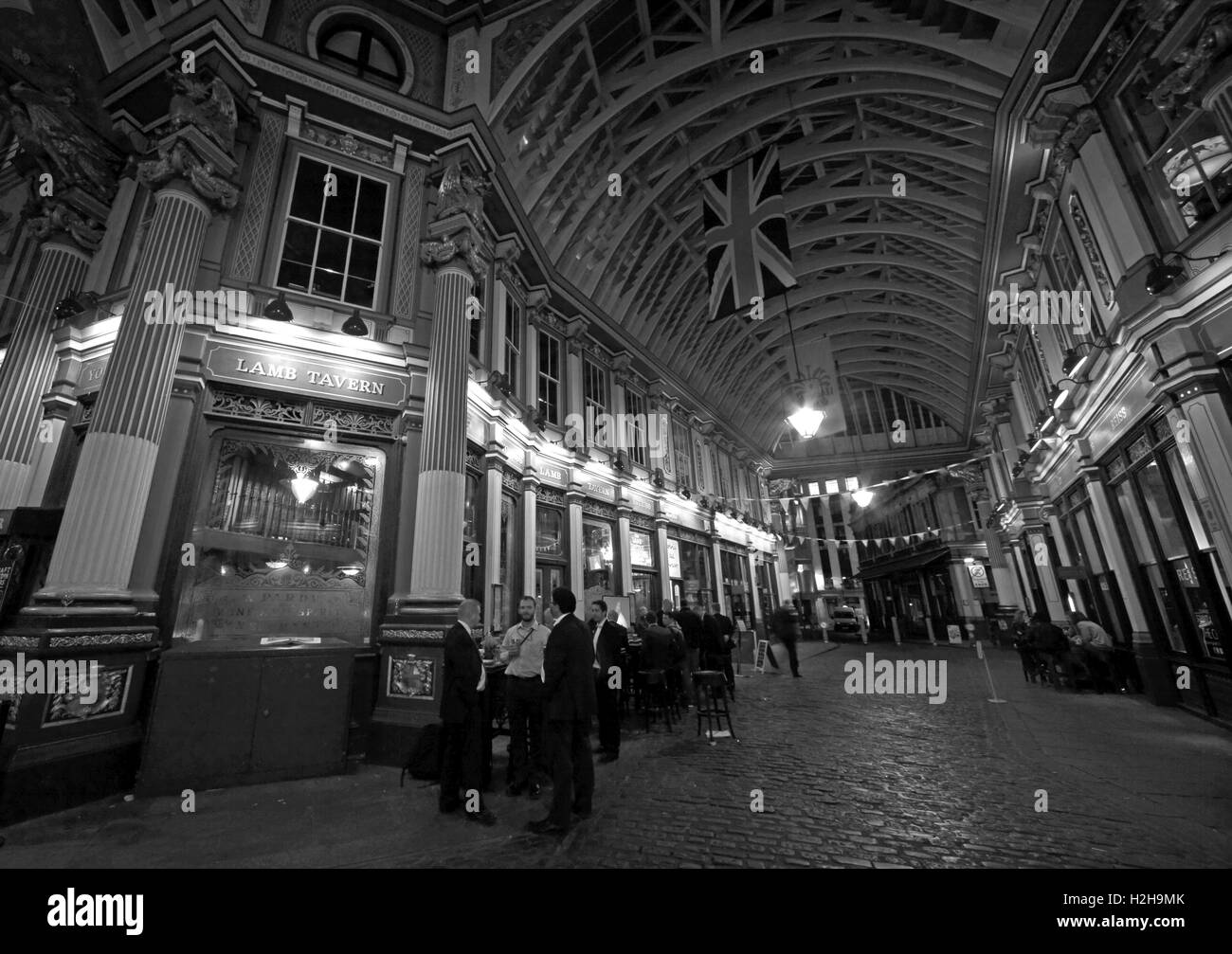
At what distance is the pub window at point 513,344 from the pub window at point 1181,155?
10739mm

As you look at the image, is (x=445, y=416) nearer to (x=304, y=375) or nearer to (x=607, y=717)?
(x=304, y=375)

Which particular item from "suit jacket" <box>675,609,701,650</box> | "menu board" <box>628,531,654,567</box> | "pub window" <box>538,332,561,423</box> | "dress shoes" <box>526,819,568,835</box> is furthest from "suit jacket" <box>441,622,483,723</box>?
"menu board" <box>628,531,654,567</box>

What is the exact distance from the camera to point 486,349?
9.82 metres

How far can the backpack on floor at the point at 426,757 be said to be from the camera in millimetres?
4805

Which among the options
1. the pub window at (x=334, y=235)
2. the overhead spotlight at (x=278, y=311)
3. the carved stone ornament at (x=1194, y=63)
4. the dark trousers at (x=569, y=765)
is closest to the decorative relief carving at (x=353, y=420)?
the overhead spotlight at (x=278, y=311)

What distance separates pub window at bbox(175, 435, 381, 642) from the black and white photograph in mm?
51

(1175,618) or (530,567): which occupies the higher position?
(530,567)

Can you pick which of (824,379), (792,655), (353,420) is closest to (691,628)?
(792,655)

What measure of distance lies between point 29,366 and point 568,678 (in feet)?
31.3

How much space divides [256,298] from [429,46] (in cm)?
603

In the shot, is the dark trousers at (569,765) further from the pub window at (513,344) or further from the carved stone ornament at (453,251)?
the pub window at (513,344)

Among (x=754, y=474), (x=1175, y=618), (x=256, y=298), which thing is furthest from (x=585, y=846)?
(x=754, y=474)

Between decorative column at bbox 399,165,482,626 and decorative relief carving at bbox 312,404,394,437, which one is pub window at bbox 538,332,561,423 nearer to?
decorative column at bbox 399,165,482,626
